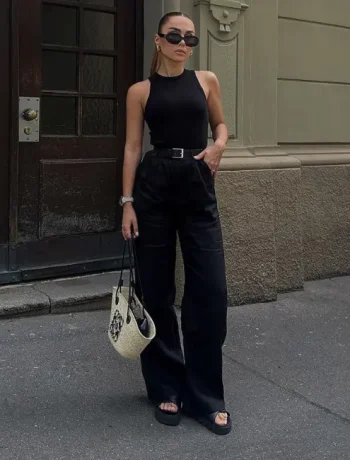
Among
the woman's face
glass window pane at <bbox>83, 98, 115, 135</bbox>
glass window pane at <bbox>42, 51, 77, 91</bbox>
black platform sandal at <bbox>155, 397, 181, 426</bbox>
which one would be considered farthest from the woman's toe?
glass window pane at <bbox>42, 51, 77, 91</bbox>

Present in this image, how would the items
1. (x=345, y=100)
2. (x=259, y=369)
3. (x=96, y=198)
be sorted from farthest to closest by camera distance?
(x=345, y=100)
(x=96, y=198)
(x=259, y=369)

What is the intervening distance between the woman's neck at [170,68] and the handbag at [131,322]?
2.70ft

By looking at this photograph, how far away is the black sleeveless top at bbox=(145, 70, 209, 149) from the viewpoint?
343 centimetres

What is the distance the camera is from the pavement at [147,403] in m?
3.38

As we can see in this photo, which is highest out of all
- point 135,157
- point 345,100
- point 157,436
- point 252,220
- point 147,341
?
point 345,100

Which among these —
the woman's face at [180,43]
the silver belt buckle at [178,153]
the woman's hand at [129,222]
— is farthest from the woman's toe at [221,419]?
the woman's face at [180,43]

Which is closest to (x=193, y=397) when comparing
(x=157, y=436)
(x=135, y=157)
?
(x=157, y=436)

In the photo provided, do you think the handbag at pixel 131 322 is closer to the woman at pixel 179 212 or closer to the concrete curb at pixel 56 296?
the woman at pixel 179 212

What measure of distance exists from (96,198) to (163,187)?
7.50ft

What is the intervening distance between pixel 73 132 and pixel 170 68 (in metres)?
2.18

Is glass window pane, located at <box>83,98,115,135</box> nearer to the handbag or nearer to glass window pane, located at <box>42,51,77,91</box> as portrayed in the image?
glass window pane, located at <box>42,51,77,91</box>

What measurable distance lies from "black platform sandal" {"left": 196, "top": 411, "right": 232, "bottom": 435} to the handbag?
51 cm

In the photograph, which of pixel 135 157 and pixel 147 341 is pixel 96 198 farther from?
pixel 147 341

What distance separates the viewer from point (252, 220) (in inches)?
225
